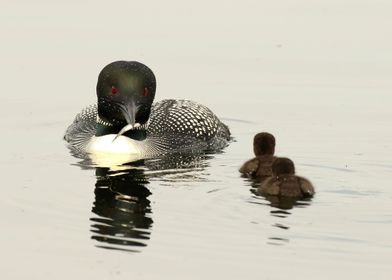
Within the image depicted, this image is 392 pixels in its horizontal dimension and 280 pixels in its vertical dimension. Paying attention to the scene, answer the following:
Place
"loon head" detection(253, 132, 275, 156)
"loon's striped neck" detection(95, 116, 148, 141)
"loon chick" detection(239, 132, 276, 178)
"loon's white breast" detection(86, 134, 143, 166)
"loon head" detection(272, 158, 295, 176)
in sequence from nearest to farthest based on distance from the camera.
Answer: "loon head" detection(272, 158, 295, 176)
"loon chick" detection(239, 132, 276, 178)
"loon head" detection(253, 132, 275, 156)
"loon's white breast" detection(86, 134, 143, 166)
"loon's striped neck" detection(95, 116, 148, 141)

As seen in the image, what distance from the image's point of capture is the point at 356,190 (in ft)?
40.4

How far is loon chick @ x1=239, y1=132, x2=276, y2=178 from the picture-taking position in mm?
13195

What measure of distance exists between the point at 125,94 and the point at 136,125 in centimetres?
39

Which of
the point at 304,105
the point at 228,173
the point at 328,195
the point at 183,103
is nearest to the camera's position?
the point at 328,195

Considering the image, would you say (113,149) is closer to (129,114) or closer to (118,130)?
(118,130)

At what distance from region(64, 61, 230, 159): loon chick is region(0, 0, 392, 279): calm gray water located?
12.9 inches

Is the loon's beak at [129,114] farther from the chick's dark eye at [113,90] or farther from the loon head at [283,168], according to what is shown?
the loon head at [283,168]

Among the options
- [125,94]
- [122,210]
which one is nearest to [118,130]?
[125,94]

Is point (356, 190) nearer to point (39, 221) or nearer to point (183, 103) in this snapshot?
point (39, 221)

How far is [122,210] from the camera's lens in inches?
464

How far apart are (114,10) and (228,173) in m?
9.75

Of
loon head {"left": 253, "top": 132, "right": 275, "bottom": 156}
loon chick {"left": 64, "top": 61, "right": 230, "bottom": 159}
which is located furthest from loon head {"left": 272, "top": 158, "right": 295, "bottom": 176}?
loon chick {"left": 64, "top": 61, "right": 230, "bottom": 159}

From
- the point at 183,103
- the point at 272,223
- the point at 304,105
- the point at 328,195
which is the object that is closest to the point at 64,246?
Result: the point at 272,223

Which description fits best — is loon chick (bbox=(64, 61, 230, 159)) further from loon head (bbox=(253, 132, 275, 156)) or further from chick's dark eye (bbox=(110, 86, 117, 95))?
loon head (bbox=(253, 132, 275, 156))
